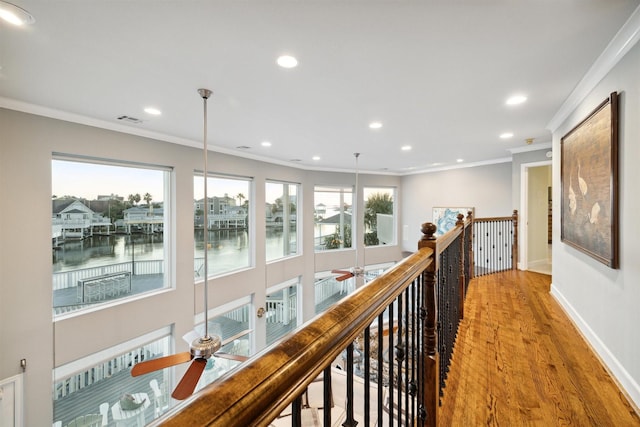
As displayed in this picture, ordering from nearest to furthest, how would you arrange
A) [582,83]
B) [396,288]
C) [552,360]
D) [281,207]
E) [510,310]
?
1. [396,288]
2. [552,360]
3. [582,83]
4. [510,310]
5. [281,207]

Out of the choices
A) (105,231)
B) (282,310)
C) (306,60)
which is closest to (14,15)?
(306,60)

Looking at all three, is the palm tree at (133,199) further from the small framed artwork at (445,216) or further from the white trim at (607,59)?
the small framed artwork at (445,216)

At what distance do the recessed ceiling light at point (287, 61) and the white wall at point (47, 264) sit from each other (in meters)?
2.77

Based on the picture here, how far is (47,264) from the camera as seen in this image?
3176 mm

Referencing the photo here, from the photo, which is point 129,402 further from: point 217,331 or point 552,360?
point 552,360

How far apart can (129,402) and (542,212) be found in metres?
7.61

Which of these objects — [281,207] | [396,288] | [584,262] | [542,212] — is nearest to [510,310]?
[584,262]

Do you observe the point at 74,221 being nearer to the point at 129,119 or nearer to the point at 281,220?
the point at 129,119

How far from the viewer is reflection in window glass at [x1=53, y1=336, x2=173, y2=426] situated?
3426 mm

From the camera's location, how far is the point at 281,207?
6.99 metres

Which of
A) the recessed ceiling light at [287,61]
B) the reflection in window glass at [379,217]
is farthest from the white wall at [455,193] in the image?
the recessed ceiling light at [287,61]

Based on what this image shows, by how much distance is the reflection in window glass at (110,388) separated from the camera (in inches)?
135

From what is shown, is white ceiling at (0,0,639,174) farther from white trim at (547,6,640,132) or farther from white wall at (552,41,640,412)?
white wall at (552,41,640,412)

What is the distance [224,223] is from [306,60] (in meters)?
4.17
